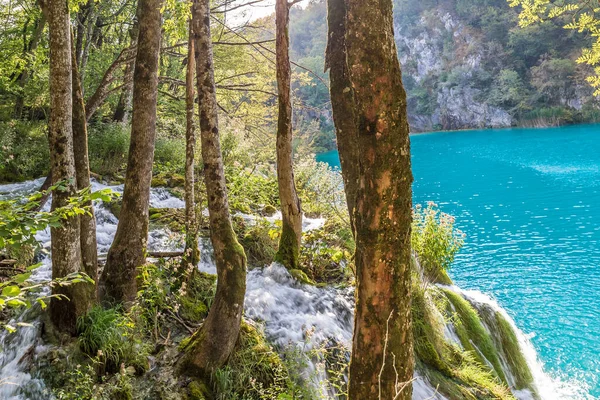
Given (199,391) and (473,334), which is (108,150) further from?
(473,334)

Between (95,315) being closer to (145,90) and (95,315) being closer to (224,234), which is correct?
(224,234)

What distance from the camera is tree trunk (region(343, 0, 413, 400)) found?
7.30ft

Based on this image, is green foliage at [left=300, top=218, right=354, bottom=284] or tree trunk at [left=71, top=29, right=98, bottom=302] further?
green foliage at [left=300, top=218, right=354, bottom=284]

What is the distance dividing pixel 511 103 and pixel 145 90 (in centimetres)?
5063

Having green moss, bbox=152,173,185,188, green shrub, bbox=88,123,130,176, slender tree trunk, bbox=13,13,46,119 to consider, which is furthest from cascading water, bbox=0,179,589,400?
slender tree trunk, bbox=13,13,46,119

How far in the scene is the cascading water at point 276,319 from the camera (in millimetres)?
3789

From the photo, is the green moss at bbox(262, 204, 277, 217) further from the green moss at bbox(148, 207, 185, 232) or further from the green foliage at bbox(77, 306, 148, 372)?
the green foliage at bbox(77, 306, 148, 372)

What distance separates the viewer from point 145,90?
4.57 meters

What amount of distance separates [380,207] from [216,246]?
7.44 feet

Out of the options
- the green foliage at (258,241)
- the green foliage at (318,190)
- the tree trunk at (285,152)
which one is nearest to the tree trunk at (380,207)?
the tree trunk at (285,152)

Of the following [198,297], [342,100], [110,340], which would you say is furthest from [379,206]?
[198,297]

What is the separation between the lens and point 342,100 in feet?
12.1

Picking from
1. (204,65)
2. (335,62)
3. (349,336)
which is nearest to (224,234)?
Answer: (204,65)

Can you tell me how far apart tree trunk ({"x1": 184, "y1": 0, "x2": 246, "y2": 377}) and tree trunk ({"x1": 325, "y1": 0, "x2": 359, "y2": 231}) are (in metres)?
1.18
